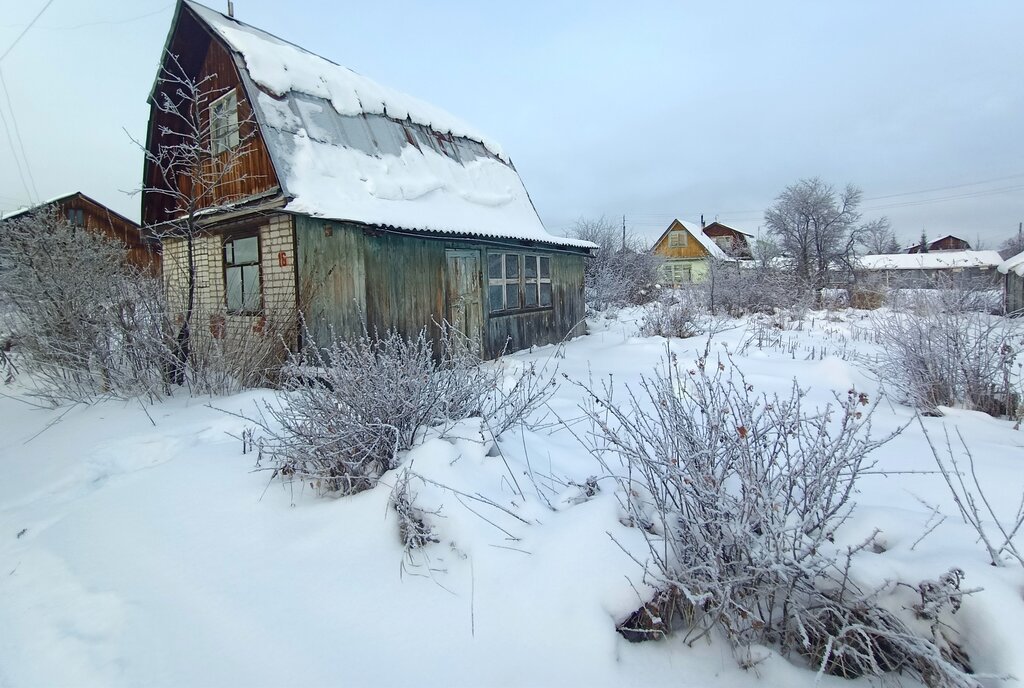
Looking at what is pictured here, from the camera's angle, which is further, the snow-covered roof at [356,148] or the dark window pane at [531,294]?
the dark window pane at [531,294]

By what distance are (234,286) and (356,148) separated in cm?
316

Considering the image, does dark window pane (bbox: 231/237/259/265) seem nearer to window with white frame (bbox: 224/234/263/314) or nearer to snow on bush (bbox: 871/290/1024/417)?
window with white frame (bbox: 224/234/263/314)

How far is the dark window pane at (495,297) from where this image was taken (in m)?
9.69

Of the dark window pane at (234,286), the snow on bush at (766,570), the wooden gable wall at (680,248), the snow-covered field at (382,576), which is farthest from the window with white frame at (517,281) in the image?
the wooden gable wall at (680,248)

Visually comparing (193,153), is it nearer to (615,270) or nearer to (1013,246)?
(615,270)

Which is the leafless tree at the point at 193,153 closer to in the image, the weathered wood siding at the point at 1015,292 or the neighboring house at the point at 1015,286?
the neighboring house at the point at 1015,286

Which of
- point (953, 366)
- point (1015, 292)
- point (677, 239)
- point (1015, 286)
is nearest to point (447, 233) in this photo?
point (953, 366)

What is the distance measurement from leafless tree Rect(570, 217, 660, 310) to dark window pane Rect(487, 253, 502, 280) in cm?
881

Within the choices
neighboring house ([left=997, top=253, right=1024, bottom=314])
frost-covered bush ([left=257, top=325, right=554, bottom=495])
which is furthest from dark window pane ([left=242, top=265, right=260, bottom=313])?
neighboring house ([left=997, top=253, right=1024, bottom=314])

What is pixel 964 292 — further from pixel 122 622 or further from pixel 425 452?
pixel 122 622

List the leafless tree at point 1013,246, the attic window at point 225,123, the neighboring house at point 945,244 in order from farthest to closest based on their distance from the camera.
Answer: the neighboring house at point 945,244 < the leafless tree at point 1013,246 < the attic window at point 225,123

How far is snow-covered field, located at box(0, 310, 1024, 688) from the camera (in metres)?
1.81

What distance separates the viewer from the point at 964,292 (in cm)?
642

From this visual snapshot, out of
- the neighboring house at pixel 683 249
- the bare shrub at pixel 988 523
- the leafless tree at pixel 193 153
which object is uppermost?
the neighboring house at pixel 683 249
